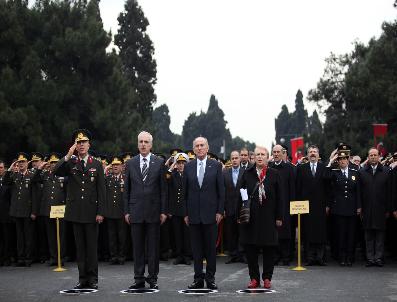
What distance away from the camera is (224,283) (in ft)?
39.6

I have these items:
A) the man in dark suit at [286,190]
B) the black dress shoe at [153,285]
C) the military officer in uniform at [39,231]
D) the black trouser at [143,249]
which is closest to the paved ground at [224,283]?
the black dress shoe at [153,285]

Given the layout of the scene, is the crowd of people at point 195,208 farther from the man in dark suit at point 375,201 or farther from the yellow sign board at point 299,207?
the yellow sign board at point 299,207

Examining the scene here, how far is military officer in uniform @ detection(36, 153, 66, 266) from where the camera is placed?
52.1ft

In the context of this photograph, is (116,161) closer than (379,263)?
No

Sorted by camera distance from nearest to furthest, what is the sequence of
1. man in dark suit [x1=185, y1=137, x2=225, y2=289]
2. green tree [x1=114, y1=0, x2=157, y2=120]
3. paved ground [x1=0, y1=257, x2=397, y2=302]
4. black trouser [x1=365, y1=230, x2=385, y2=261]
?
paved ground [x1=0, y1=257, x2=397, y2=302], man in dark suit [x1=185, y1=137, x2=225, y2=289], black trouser [x1=365, y1=230, x2=385, y2=261], green tree [x1=114, y1=0, x2=157, y2=120]

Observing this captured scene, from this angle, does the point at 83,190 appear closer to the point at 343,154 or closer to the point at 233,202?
the point at 233,202

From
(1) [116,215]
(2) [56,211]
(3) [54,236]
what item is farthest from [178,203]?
(3) [54,236]

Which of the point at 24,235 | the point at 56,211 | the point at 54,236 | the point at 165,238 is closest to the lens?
the point at 56,211

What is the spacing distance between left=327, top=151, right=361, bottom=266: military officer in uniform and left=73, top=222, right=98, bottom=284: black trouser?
5.68m

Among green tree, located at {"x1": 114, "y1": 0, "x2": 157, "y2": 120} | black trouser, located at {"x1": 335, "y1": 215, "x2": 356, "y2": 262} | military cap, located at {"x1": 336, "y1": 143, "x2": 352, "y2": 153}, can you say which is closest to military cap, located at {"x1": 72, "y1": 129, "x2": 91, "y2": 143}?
military cap, located at {"x1": 336, "y1": 143, "x2": 352, "y2": 153}

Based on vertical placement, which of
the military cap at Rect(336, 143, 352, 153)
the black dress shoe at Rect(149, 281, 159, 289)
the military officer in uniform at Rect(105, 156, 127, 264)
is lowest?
the black dress shoe at Rect(149, 281, 159, 289)

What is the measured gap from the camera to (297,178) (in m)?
15.3

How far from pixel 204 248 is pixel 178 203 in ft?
14.5

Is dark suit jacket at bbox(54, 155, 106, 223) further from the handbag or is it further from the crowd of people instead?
the handbag
